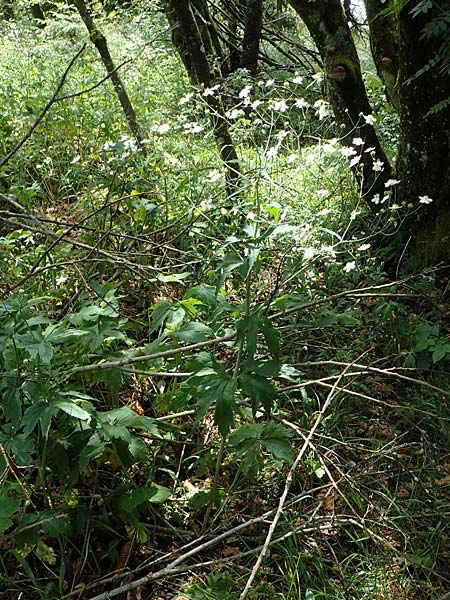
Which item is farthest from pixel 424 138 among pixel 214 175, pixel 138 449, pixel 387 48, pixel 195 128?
pixel 138 449

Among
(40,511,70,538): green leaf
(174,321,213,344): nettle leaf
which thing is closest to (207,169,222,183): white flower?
(174,321,213,344): nettle leaf

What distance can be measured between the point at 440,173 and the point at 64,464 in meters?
2.86

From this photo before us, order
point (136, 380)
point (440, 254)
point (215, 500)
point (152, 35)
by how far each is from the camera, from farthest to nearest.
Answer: point (152, 35)
point (440, 254)
point (136, 380)
point (215, 500)

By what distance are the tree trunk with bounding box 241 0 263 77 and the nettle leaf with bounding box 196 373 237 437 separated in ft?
21.4

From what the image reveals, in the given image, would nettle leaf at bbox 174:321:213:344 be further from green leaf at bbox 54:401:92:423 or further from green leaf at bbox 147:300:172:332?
green leaf at bbox 54:401:92:423

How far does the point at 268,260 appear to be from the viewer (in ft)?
12.2

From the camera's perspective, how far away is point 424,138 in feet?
12.4

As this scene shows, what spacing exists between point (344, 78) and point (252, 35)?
381 centimetres

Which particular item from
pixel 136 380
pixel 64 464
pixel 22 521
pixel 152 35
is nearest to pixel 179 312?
pixel 136 380

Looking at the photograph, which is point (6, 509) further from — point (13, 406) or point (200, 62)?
point (200, 62)

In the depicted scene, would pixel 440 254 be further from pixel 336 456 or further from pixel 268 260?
pixel 336 456

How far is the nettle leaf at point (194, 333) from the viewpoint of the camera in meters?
2.13

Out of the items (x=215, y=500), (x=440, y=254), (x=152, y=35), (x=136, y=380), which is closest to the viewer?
(x=215, y=500)

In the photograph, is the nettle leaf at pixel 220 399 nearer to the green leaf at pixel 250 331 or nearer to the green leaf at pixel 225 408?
the green leaf at pixel 225 408
